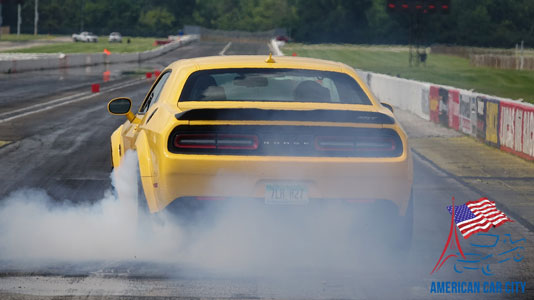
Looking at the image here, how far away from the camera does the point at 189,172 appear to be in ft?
20.3

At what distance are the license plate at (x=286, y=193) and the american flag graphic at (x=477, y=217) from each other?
7.56 ft

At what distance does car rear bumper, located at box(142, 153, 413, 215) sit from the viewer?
242 inches

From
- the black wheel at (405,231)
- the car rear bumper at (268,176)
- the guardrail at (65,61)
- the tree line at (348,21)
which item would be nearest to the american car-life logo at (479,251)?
the black wheel at (405,231)

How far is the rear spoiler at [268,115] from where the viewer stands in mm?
6316

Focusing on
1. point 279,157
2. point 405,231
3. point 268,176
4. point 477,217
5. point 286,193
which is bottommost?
point 477,217

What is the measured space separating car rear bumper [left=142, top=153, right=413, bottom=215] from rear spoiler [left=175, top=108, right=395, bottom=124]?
11.4 inches

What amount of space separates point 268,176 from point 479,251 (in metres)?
2.11

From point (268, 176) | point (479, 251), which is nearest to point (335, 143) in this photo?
point (268, 176)

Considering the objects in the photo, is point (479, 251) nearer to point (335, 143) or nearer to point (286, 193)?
point (335, 143)

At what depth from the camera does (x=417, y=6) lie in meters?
54.2

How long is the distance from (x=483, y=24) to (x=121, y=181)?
15094cm

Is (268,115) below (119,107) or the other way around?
the other way around

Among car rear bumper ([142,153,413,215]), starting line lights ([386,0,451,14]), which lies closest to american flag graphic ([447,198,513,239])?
car rear bumper ([142,153,413,215])

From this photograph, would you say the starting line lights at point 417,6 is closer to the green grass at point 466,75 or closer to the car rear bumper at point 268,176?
the green grass at point 466,75
